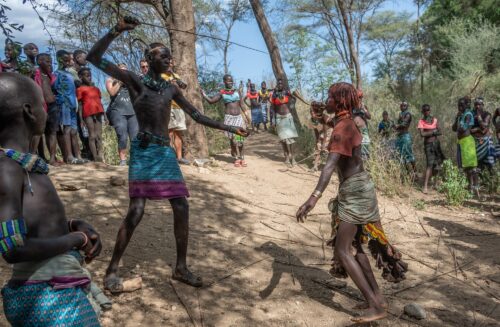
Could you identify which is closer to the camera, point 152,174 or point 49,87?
point 152,174

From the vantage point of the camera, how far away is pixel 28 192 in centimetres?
153

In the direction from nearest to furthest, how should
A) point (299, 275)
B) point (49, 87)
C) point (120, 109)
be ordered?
point (299, 275) → point (49, 87) → point (120, 109)

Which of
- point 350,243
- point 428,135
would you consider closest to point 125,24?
point 350,243

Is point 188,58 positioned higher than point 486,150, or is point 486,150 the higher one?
point 188,58

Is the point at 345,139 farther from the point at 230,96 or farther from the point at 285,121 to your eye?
the point at 285,121

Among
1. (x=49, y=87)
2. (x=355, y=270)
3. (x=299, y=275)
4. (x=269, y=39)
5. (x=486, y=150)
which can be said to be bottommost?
(x=299, y=275)

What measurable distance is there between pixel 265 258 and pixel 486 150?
17.3ft

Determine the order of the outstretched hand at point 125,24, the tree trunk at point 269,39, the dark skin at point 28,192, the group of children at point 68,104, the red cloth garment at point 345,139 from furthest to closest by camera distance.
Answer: the tree trunk at point 269,39 < the group of children at point 68,104 < the red cloth garment at point 345,139 < the outstretched hand at point 125,24 < the dark skin at point 28,192

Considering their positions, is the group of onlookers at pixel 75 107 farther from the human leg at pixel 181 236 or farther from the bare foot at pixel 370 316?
the bare foot at pixel 370 316

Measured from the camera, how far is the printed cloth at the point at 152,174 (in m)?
3.21

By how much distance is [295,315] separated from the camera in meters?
3.21

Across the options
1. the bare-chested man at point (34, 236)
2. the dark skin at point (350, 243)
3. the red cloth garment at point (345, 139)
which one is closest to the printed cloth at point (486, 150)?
the dark skin at point (350, 243)

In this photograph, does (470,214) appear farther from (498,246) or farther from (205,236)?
(205,236)

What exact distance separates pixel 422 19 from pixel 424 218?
1942 cm
